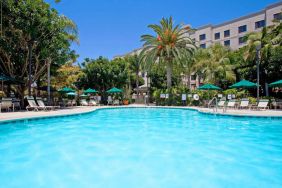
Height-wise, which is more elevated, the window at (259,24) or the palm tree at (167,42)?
the window at (259,24)

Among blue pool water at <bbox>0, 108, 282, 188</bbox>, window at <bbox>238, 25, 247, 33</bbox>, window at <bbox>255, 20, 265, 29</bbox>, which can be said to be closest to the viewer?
blue pool water at <bbox>0, 108, 282, 188</bbox>

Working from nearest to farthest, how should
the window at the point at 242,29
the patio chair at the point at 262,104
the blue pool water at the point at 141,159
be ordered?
the blue pool water at the point at 141,159 → the patio chair at the point at 262,104 → the window at the point at 242,29

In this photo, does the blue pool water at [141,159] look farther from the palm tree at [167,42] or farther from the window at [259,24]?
the window at [259,24]

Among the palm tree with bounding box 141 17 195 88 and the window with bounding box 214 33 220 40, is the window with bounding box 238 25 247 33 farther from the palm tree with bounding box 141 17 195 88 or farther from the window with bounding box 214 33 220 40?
the palm tree with bounding box 141 17 195 88

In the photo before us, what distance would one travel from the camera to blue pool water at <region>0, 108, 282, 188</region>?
491 centimetres

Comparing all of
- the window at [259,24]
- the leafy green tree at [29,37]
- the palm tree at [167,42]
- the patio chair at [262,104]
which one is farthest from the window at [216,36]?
the leafy green tree at [29,37]

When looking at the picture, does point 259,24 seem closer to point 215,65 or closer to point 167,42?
point 215,65

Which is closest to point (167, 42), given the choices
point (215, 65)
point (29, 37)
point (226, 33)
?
point (215, 65)

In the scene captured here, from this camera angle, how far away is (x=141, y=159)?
21.3ft

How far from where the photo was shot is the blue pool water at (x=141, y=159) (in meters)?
4.91

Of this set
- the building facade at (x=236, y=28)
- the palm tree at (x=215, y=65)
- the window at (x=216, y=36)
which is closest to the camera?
the palm tree at (x=215, y=65)

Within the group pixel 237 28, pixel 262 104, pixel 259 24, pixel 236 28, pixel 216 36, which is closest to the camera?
pixel 262 104

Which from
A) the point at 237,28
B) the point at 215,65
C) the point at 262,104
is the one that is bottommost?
the point at 262,104

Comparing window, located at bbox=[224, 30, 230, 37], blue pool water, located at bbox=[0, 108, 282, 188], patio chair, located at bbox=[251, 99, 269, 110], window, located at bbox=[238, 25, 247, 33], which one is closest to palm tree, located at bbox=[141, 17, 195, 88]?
patio chair, located at bbox=[251, 99, 269, 110]
